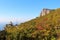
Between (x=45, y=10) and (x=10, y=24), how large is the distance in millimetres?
59607

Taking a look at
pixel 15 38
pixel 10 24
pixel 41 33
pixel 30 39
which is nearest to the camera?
pixel 15 38

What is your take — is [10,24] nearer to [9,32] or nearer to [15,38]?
[9,32]

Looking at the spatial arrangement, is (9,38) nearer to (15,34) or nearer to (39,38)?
(15,34)

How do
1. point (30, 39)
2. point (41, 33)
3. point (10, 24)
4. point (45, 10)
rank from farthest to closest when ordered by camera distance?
point (45, 10) → point (10, 24) → point (41, 33) → point (30, 39)

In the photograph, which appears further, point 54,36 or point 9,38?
point 54,36

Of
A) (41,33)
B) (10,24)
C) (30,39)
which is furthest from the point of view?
(10,24)

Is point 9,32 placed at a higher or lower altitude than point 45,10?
lower

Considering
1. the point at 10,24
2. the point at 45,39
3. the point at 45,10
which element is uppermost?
the point at 45,10

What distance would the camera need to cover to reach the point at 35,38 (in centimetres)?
4669

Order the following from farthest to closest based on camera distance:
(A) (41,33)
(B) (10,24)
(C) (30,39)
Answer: (B) (10,24)
(A) (41,33)
(C) (30,39)

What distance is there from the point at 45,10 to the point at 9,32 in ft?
231

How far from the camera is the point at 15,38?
4353cm

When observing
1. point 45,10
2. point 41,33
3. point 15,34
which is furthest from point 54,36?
point 45,10

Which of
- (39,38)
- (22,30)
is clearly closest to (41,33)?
(39,38)
